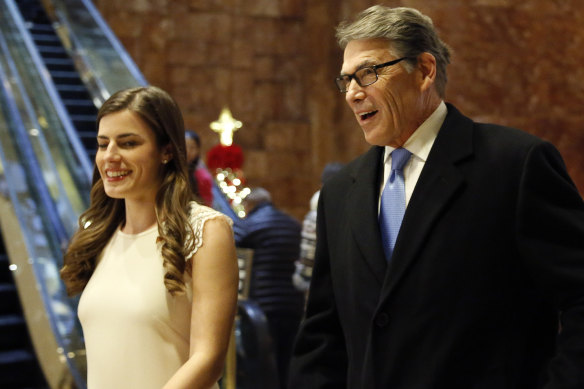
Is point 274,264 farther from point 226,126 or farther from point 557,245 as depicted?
point 226,126

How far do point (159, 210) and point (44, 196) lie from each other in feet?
11.3

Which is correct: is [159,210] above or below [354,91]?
below

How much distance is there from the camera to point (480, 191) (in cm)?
165

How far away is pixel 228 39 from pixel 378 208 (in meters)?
10.9

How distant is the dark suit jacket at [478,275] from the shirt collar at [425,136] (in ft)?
0.17

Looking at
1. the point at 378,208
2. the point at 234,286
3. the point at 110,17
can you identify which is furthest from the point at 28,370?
the point at 110,17

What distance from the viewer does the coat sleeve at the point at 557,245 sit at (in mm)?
1487

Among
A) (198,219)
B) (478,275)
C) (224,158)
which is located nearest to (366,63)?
(478,275)

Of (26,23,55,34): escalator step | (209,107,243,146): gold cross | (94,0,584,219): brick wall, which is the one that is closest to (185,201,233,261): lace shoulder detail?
(26,23,55,34): escalator step

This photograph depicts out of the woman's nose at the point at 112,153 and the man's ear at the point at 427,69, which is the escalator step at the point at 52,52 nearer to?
the woman's nose at the point at 112,153

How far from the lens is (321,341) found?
6.24 feet

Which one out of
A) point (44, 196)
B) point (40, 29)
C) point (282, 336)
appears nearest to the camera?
point (44, 196)

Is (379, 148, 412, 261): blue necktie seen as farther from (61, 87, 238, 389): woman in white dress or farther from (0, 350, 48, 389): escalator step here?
(0, 350, 48, 389): escalator step

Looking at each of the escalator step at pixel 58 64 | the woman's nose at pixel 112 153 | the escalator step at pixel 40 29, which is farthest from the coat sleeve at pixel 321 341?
the escalator step at pixel 40 29
